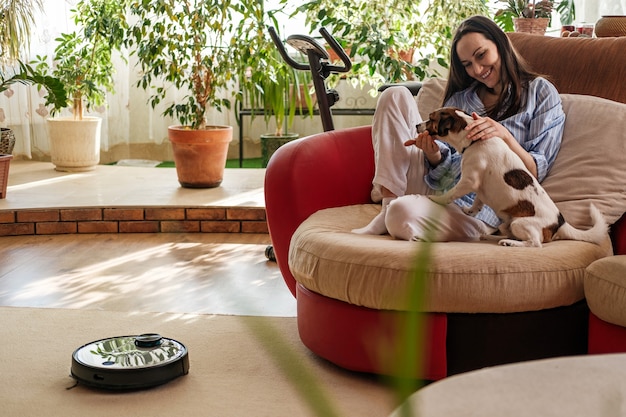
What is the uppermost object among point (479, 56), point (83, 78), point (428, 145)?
point (479, 56)

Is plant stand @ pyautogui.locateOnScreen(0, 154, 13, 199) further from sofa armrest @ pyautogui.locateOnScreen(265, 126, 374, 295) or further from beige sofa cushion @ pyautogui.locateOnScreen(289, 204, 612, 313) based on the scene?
beige sofa cushion @ pyautogui.locateOnScreen(289, 204, 612, 313)

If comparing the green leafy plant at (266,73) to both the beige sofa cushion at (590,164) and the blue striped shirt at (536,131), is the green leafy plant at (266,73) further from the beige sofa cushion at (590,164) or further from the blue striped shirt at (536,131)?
the beige sofa cushion at (590,164)

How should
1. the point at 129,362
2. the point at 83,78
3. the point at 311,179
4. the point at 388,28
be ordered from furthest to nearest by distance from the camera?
the point at 83,78
the point at 388,28
the point at 311,179
the point at 129,362

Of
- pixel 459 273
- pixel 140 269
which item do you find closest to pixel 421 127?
pixel 459 273

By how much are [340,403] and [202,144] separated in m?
2.65

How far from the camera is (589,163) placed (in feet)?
8.36

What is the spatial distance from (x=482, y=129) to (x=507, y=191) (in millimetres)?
199

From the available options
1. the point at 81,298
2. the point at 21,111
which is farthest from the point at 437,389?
the point at 21,111

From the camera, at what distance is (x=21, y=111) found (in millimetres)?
5543

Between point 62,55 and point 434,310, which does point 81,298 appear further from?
point 62,55

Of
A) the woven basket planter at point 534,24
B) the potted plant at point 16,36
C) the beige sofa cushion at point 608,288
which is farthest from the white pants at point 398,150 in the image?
the potted plant at point 16,36

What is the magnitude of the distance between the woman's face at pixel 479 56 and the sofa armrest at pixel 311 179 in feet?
1.37

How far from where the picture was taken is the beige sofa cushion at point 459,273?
2.08 meters

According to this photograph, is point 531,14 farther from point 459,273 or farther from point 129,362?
point 129,362
